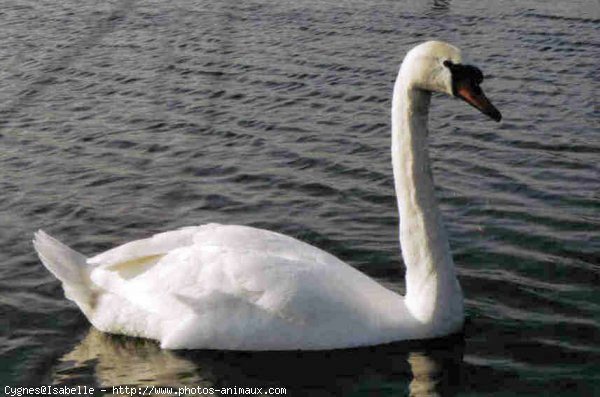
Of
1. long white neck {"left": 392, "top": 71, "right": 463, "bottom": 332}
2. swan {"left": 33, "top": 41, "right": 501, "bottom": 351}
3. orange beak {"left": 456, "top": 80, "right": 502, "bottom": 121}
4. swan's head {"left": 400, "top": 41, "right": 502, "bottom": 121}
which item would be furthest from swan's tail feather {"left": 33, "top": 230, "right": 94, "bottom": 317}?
orange beak {"left": 456, "top": 80, "right": 502, "bottom": 121}

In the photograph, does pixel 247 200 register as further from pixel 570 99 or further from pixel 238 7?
pixel 238 7

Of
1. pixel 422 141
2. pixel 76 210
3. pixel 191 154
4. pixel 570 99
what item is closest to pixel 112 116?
pixel 191 154

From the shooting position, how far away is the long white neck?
7621 mm

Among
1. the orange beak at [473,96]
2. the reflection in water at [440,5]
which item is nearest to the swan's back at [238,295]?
the orange beak at [473,96]

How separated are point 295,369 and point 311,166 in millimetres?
4931

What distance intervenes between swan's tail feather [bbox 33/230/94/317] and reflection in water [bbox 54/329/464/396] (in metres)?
0.46

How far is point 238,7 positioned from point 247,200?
12.1m

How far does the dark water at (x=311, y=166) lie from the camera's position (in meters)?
7.52

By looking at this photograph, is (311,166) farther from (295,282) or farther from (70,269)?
(295,282)

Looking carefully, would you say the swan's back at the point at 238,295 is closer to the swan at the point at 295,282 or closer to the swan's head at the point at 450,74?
the swan at the point at 295,282

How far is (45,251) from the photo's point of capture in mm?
8180

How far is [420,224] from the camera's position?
25.4 feet

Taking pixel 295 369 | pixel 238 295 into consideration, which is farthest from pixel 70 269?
pixel 295 369

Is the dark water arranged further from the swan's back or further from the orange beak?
the orange beak
